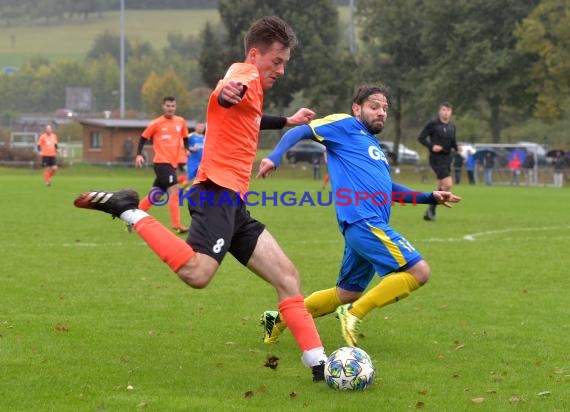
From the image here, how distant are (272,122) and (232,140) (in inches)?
37.8

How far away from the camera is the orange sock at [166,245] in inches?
239

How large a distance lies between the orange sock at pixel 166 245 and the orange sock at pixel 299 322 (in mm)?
739

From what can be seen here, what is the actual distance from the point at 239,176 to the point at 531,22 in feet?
150

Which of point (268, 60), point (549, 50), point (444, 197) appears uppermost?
point (549, 50)

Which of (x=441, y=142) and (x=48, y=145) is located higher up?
(x=441, y=142)

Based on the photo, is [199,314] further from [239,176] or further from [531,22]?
[531,22]

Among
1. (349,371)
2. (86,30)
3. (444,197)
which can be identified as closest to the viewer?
(349,371)

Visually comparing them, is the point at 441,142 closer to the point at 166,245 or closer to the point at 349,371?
the point at 349,371

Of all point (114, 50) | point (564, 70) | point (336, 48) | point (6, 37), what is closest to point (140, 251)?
point (564, 70)

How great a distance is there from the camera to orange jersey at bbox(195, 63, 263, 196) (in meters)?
6.18

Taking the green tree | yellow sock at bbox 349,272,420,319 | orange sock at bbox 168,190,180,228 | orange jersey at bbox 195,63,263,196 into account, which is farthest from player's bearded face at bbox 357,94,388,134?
the green tree

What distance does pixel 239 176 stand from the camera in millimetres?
6273

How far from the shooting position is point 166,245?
6098 millimetres

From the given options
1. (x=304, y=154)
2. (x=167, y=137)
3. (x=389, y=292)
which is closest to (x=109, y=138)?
(x=304, y=154)
